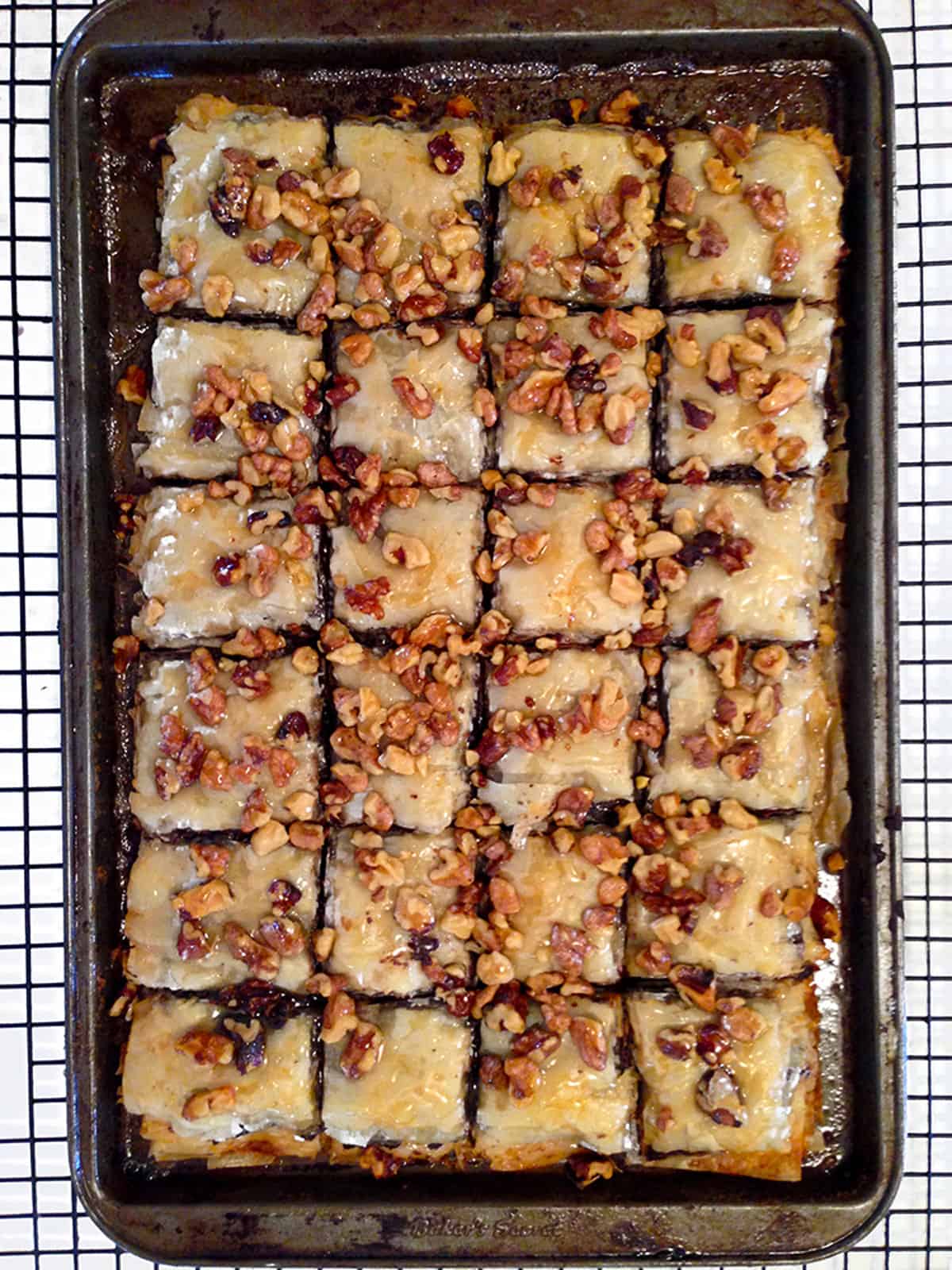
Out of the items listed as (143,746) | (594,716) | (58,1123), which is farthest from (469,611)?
(58,1123)

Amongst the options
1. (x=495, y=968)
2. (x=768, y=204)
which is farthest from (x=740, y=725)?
(x=768, y=204)

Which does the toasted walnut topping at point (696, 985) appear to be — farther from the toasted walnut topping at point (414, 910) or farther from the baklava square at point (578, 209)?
the baklava square at point (578, 209)

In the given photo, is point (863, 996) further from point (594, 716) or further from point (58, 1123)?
point (58, 1123)

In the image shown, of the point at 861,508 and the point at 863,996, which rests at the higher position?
the point at 861,508

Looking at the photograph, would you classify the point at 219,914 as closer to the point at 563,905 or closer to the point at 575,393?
the point at 563,905

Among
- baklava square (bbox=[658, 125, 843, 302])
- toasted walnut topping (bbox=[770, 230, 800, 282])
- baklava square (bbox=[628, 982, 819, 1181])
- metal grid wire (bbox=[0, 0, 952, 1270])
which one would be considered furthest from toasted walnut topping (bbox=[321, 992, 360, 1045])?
toasted walnut topping (bbox=[770, 230, 800, 282])
